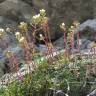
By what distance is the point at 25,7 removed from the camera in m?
10.1

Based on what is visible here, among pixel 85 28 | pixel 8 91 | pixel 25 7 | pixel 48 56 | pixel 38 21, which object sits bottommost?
pixel 8 91

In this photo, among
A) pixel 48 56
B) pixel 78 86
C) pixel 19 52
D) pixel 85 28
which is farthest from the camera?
pixel 85 28

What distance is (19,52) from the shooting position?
7953 mm

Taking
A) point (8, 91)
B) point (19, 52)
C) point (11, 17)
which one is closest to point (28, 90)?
point (8, 91)

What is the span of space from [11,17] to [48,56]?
19.2 ft

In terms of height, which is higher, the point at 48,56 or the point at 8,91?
the point at 48,56

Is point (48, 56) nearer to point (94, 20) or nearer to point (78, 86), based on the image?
point (78, 86)

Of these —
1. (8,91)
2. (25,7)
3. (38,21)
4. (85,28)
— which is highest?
(25,7)

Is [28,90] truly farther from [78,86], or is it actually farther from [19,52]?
[19,52]

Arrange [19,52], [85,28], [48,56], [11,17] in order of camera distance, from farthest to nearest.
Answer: [11,17], [85,28], [19,52], [48,56]

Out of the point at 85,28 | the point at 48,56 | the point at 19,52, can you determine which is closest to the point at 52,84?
the point at 48,56

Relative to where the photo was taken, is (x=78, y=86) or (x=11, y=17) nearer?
(x=78, y=86)

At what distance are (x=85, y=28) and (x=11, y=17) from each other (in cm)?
200

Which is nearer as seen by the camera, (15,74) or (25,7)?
(15,74)
